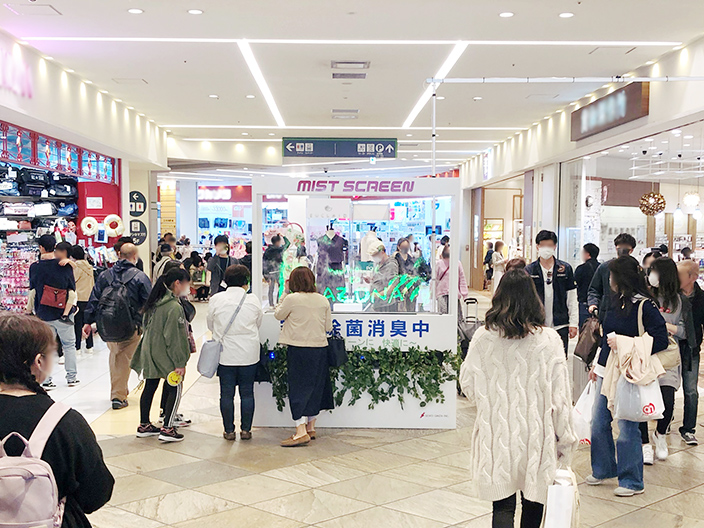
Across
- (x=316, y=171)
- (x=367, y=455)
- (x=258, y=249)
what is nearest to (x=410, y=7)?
(x=258, y=249)

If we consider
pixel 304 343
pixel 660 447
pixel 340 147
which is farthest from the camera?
pixel 340 147

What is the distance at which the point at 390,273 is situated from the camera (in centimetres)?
541

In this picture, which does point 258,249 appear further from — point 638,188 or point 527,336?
point 638,188

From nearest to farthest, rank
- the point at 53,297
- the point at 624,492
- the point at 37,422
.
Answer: the point at 37,422, the point at 624,492, the point at 53,297

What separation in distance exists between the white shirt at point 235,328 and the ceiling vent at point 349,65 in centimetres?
399

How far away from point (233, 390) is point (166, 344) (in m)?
0.60

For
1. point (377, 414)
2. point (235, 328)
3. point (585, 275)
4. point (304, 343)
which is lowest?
point (377, 414)

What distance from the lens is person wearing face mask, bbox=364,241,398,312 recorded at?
17.7ft

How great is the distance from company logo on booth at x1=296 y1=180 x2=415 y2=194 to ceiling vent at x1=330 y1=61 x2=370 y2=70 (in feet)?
9.61

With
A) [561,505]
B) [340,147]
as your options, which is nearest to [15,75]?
[561,505]

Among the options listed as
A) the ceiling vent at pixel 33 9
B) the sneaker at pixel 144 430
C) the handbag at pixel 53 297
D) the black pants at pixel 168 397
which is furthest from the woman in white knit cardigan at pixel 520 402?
the ceiling vent at pixel 33 9

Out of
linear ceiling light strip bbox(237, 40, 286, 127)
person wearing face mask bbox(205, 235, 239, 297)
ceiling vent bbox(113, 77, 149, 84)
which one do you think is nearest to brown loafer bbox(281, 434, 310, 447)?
person wearing face mask bbox(205, 235, 239, 297)

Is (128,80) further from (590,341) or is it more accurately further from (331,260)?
(590,341)

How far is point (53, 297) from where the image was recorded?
635 centimetres
